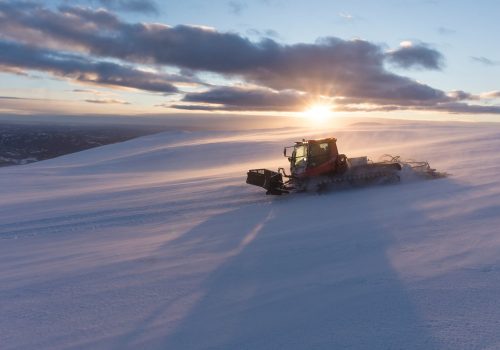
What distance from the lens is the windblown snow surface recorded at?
5199 mm

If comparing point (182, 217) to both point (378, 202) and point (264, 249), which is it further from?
point (378, 202)

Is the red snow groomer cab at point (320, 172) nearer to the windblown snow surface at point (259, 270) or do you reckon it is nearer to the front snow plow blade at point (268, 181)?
the front snow plow blade at point (268, 181)

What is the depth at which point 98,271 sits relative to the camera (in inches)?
296

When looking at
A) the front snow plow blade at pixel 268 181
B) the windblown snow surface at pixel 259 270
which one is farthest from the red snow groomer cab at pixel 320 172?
the windblown snow surface at pixel 259 270

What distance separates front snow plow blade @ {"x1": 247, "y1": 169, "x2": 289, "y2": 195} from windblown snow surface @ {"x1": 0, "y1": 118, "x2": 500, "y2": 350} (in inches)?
14.2

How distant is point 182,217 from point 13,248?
3858 mm

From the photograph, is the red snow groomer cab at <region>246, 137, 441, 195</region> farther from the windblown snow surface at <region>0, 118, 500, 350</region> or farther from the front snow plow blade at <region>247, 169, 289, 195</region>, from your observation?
the windblown snow surface at <region>0, 118, 500, 350</region>

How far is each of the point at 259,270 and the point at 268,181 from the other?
655cm

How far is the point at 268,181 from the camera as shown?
536 inches

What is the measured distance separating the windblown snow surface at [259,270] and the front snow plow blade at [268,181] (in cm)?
36

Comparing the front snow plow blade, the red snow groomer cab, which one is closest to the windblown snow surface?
the front snow plow blade

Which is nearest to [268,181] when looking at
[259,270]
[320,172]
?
[320,172]

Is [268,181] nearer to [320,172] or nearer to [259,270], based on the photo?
[320,172]

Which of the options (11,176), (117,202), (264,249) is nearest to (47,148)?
(11,176)
